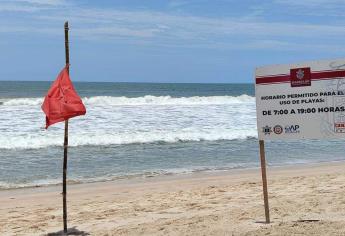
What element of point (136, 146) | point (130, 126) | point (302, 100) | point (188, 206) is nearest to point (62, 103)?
point (302, 100)

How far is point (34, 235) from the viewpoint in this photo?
23.0ft

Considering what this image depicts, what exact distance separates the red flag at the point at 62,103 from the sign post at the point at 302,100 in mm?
2090

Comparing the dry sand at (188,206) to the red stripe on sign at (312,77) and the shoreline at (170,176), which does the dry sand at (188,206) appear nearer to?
the shoreline at (170,176)

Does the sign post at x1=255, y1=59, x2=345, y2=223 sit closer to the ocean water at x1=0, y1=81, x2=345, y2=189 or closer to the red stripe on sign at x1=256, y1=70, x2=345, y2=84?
the red stripe on sign at x1=256, y1=70, x2=345, y2=84

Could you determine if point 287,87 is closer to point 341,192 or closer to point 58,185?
point 341,192

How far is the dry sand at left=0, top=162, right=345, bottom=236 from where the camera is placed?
22.1 ft

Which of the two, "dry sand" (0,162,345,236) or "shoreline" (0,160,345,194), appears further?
"shoreline" (0,160,345,194)

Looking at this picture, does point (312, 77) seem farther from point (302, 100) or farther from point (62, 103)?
point (62, 103)

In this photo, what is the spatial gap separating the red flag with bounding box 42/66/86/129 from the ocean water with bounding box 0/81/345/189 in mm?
5482

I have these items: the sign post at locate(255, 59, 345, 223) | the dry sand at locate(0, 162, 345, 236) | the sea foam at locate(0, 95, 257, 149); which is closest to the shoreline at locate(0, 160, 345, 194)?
the dry sand at locate(0, 162, 345, 236)

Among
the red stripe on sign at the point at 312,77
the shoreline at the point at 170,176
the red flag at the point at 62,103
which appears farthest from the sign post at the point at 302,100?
the shoreline at the point at 170,176

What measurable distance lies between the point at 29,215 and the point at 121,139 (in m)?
12.7

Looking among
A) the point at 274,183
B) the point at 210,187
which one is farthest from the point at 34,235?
the point at 274,183

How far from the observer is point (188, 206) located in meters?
Answer: 8.55
